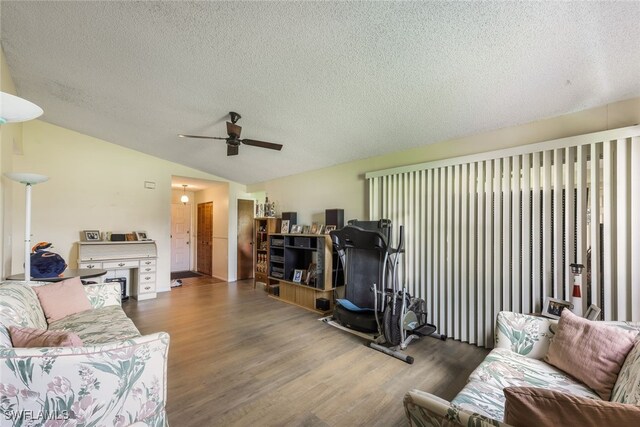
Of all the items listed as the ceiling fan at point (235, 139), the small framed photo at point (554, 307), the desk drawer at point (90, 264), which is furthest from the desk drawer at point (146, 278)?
the small framed photo at point (554, 307)

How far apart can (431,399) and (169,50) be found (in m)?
3.03

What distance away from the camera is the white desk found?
4.64 m

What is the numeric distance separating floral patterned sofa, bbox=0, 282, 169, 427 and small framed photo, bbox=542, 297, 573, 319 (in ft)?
10.2

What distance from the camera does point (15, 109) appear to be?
1.43 m

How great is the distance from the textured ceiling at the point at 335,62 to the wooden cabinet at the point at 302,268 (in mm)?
1880

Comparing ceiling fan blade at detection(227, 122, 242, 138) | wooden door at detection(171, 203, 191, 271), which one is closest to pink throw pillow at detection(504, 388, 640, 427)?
ceiling fan blade at detection(227, 122, 242, 138)

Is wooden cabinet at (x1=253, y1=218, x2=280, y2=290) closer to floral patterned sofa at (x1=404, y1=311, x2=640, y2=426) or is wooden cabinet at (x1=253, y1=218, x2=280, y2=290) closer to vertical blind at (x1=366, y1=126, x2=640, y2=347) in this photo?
vertical blind at (x1=366, y1=126, x2=640, y2=347)

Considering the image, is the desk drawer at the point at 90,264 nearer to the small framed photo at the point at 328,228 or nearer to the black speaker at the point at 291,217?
the black speaker at the point at 291,217

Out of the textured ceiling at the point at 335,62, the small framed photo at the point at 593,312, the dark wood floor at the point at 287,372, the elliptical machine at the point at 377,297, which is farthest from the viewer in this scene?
the elliptical machine at the point at 377,297

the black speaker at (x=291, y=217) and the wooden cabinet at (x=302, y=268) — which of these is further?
the black speaker at (x=291, y=217)

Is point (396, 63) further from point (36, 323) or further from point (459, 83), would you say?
point (36, 323)

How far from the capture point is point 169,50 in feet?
7.73

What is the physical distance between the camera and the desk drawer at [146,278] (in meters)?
5.05

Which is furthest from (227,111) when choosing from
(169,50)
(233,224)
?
(233,224)
